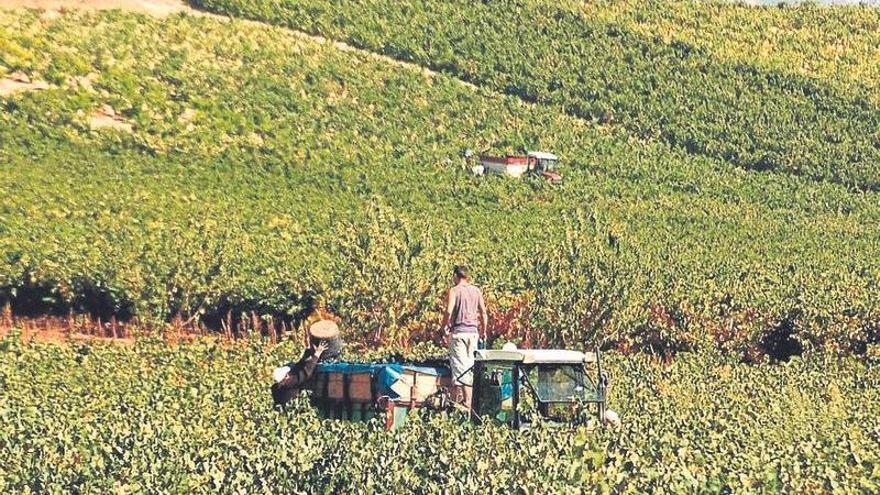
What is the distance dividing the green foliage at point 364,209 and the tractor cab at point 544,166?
1.57m

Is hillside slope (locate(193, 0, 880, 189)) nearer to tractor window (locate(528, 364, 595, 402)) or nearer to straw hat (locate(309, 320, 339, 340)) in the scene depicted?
straw hat (locate(309, 320, 339, 340))

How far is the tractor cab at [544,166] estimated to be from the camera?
5941 centimetres

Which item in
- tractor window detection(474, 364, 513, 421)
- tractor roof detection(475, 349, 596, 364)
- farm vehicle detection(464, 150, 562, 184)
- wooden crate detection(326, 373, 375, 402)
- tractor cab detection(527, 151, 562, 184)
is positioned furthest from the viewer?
tractor cab detection(527, 151, 562, 184)

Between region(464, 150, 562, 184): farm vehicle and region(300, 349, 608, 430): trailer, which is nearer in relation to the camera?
region(300, 349, 608, 430): trailer

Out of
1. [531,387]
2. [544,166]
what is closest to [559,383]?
[531,387]

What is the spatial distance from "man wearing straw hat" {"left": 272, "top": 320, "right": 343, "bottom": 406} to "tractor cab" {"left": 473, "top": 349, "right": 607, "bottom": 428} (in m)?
2.30

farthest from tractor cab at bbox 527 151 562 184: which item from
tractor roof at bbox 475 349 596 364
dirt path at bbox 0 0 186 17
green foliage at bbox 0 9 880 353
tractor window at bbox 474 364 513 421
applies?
tractor window at bbox 474 364 513 421

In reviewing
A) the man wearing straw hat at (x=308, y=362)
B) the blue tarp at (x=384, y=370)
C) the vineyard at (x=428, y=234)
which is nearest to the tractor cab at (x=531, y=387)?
the vineyard at (x=428, y=234)

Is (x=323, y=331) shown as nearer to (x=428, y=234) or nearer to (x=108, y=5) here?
(x=428, y=234)

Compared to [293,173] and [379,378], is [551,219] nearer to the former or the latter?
[293,173]

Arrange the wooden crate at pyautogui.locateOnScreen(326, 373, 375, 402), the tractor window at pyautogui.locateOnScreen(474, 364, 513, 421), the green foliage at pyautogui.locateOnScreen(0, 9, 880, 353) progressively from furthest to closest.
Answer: the green foliage at pyautogui.locateOnScreen(0, 9, 880, 353)
the wooden crate at pyautogui.locateOnScreen(326, 373, 375, 402)
the tractor window at pyautogui.locateOnScreen(474, 364, 513, 421)

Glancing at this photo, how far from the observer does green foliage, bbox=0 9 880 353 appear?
27.5 metres

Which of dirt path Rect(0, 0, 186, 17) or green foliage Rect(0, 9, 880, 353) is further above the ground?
dirt path Rect(0, 0, 186, 17)

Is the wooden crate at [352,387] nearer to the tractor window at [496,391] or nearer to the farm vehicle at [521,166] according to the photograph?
the tractor window at [496,391]
